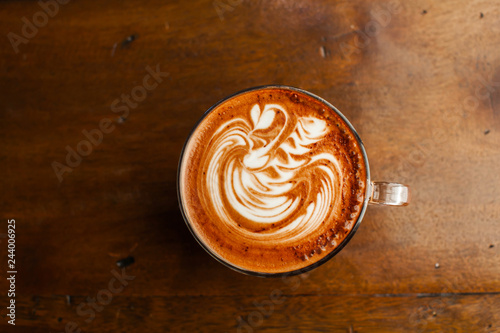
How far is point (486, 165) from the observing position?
1.25 meters

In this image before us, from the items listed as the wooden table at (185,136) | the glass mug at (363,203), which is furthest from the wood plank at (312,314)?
→ the glass mug at (363,203)

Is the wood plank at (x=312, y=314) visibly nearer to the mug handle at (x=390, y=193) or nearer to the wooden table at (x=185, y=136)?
the wooden table at (x=185, y=136)

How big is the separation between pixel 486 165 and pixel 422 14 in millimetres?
565

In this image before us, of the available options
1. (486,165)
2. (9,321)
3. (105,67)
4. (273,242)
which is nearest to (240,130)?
(273,242)

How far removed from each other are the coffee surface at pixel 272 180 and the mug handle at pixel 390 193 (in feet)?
0.14

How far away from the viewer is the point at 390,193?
1039mm

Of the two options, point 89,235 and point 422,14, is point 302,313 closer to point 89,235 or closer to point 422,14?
point 89,235

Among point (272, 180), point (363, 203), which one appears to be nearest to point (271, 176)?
point (272, 180)

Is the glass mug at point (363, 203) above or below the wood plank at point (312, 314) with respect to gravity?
above

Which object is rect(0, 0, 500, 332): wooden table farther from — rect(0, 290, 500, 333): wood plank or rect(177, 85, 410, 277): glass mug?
rect(177, 85, 410, 277): glass mug

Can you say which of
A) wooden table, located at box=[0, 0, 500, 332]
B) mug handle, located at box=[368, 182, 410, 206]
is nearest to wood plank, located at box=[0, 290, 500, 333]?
wooden table, located at box=[0, 0, 500, 332]

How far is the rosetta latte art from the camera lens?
104 cm

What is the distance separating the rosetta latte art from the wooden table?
23 centimetres

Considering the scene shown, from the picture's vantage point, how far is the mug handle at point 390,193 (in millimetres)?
1036
